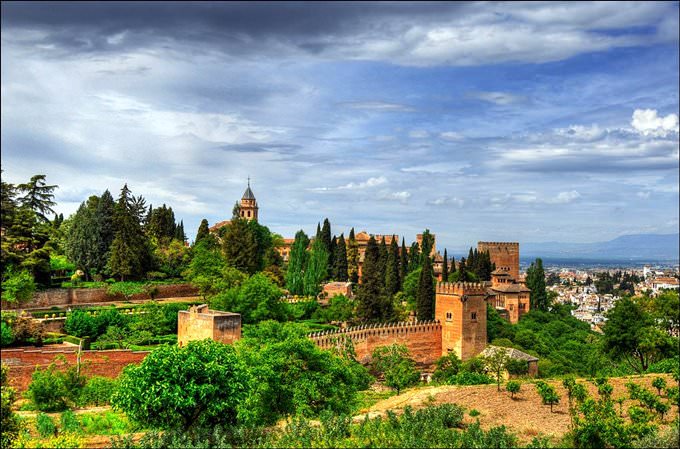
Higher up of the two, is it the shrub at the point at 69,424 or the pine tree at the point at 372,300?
the pine tree at the point at 372,300

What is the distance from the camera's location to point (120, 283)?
134 ft

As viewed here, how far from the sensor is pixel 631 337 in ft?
119

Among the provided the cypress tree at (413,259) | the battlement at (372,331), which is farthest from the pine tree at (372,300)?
the cypress tree at (413,259)

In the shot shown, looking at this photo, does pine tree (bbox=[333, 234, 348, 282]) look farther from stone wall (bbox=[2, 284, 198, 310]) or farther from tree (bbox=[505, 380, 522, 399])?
tree (bbox=[505, 380, 522, 399])

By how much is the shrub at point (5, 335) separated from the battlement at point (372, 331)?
1408 centimetres

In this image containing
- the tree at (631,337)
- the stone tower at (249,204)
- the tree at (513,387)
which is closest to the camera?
the tree at (513,387)

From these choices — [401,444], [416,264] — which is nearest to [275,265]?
[416,264]

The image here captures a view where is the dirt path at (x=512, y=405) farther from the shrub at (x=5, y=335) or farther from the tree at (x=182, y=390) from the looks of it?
the shrub at (x=5, y=335)

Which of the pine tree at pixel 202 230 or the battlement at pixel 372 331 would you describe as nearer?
the battlement at pixel 372 331

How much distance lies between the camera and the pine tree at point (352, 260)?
60875 mm

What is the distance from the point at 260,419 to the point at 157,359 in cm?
384

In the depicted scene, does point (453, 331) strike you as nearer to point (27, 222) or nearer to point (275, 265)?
point (275, 265)

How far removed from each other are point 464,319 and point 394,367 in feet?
35.4

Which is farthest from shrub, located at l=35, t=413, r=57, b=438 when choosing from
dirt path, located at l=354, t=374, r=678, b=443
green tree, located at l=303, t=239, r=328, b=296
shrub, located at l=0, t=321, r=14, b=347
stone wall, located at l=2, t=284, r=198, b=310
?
green tree, located at l=303, t=239, r=328, b=296
